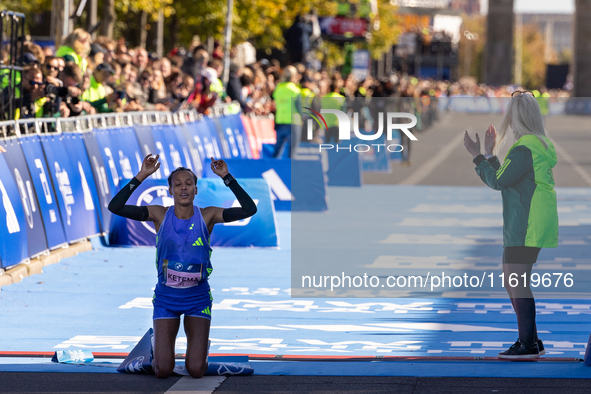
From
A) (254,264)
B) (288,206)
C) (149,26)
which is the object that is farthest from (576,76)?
(254,264)

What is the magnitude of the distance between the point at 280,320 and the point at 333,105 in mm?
15723

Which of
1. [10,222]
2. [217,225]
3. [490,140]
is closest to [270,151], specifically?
[217,225]

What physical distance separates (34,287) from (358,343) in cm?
360

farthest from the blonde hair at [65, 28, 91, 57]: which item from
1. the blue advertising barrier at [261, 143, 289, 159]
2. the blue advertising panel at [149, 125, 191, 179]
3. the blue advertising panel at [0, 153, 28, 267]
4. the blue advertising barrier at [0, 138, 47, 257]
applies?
the blue advertising barrier at [261, 143, 289, 159]

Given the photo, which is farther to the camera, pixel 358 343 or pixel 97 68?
pixel 97 68

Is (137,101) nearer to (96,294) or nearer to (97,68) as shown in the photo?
(97,68)

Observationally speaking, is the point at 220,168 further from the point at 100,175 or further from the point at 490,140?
the point at 100,175

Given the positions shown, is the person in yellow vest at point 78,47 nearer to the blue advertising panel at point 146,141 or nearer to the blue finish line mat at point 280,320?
the blue advertising panel at point 146,141

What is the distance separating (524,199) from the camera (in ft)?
23.8

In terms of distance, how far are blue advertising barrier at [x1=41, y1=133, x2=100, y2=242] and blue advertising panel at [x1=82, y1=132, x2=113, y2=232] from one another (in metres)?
0.11

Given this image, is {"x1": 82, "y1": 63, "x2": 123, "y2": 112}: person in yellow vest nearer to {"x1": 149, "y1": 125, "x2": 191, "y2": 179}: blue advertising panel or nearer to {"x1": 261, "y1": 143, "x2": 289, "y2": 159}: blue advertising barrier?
{"x1": 149, "y1": 125, "x2": 191, "y2": 179}: blue advertising panel

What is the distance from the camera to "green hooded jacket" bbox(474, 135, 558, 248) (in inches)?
284

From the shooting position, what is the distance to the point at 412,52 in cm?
15462

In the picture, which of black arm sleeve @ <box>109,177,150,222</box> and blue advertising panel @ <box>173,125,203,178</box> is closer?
black arm sleeve @ <box>109,177,150,222</box>
